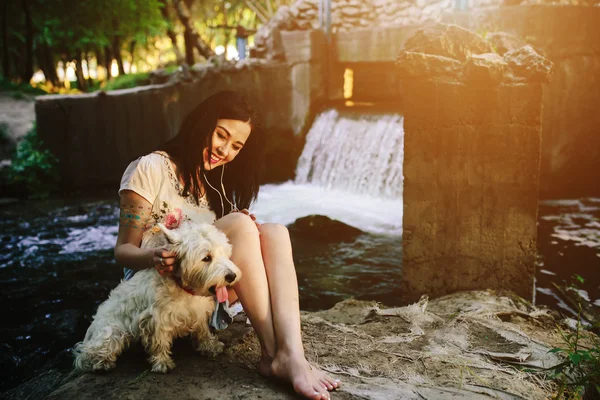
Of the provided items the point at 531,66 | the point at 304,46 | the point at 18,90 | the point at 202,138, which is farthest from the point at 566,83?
the point at 18,90

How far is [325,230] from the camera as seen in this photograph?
7770mm

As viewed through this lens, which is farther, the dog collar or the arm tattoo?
the arm tattoo

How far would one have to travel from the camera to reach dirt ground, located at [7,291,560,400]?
255 centimetres

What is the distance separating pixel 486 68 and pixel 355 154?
252 inches

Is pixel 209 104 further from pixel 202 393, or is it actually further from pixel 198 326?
pixel 202 393

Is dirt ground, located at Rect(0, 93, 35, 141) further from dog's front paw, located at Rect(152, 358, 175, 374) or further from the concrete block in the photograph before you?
dog's front paw, located at Rect(152, 358, 175, 374)

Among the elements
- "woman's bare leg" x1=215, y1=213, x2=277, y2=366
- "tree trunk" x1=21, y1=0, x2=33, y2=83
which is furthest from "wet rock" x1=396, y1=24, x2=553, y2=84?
"tree trunk" x1=21, y1=0, x2=33, y2=83

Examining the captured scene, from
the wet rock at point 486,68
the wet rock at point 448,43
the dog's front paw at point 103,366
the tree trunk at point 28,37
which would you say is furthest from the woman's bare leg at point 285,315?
the tree trunk at point 28,37

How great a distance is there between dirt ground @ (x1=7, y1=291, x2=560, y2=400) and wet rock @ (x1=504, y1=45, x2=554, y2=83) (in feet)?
5.96

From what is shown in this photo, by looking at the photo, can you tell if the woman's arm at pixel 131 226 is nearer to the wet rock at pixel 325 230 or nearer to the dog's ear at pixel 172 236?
the dog's ear at pixel 172 236

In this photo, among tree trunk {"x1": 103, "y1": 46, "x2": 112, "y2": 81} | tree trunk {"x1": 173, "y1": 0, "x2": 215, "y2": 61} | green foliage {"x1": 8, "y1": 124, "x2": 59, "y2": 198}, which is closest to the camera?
green foliage {"x1": 8, "y1": 124, "x2": 59, "y2": 198}

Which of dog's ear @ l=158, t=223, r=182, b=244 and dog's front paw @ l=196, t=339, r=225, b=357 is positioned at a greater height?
dog's ear @ l=158, t=223, r=182, b=244

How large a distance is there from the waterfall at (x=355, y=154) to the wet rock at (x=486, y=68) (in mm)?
5535

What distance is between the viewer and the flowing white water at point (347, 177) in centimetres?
910
